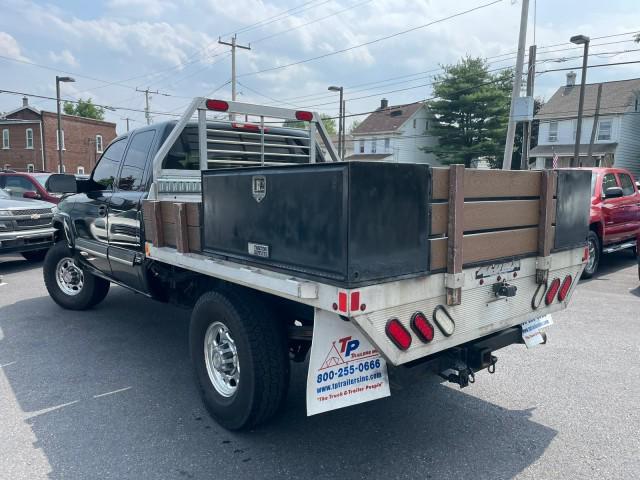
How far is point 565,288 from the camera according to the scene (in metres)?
3.63

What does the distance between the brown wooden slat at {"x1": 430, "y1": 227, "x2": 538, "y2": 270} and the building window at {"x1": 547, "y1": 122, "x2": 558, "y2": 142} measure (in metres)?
38.7

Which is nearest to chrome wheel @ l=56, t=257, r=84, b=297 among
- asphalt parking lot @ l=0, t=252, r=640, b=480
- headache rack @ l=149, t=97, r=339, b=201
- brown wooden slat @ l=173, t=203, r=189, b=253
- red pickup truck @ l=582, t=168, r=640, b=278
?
asphalt parking lot @ l=0, t=252, r=640, b=480

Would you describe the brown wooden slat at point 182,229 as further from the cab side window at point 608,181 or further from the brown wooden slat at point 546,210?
the cab side window at point 608,181

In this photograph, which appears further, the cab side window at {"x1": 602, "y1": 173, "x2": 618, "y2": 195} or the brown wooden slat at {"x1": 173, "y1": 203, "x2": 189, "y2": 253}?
the cab side window at {"x1": 602, "y1": 173, "x2": 618, "y2": 195}

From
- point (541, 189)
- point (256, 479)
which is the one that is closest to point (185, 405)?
point (256, 479)

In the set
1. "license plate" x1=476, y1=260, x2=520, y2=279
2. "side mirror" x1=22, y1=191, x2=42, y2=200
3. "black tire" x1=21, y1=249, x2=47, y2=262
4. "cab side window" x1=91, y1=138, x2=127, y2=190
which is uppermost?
"cab side window" x1=91, y1=138, x2=127, y2=190

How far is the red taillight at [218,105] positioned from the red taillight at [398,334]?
2805 mm

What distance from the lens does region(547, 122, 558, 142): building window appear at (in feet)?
123

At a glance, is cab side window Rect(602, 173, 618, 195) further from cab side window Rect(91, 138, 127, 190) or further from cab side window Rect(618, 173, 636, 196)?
cab side window Rect(91, 138, 127, 190)

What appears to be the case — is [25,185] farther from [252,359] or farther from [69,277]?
[252,359]

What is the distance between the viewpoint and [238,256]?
3.09 meters

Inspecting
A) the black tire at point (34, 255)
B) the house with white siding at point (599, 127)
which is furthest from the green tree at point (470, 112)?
the black tire at point (34, 255)

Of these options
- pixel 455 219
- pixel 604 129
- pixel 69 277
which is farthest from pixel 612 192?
pixel 604 129

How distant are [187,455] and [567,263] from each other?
112 inches
